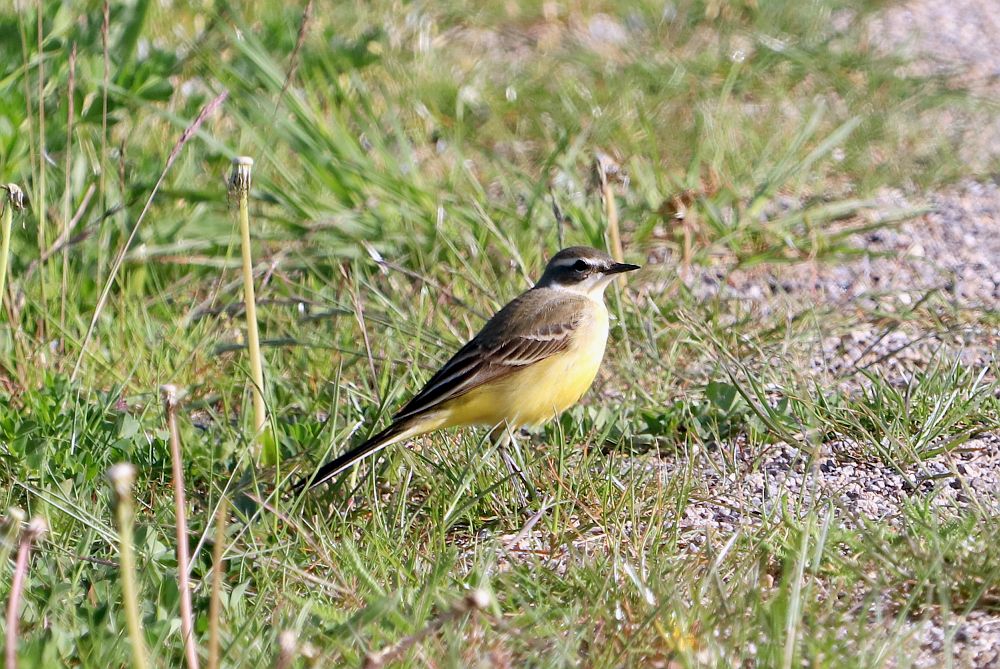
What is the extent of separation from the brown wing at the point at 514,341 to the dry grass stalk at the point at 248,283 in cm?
63

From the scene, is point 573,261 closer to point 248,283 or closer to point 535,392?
point 535,392

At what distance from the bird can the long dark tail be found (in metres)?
0.10

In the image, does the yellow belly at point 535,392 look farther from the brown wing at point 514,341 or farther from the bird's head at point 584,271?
the bird's head at point 584,271

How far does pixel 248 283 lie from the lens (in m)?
4.56

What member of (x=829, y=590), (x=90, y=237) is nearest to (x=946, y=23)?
(x=90, y=237)

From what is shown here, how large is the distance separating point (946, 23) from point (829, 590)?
702 cm

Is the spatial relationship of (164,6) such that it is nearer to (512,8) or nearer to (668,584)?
(512,8)

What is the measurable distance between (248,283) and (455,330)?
1735 millimetres

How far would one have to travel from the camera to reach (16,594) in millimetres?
2744

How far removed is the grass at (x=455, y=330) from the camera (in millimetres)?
3809

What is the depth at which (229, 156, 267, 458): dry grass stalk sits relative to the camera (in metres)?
4.27

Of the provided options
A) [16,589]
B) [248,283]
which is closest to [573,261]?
[248,283]

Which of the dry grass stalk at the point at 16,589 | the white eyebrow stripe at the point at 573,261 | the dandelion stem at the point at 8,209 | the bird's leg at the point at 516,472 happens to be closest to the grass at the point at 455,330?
the bird's leg at the point at 516,472

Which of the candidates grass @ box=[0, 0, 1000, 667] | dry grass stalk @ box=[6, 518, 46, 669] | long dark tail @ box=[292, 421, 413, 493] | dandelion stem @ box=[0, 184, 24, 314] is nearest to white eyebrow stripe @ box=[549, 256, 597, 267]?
grass @ box=[0, 0, 1000, 667]
